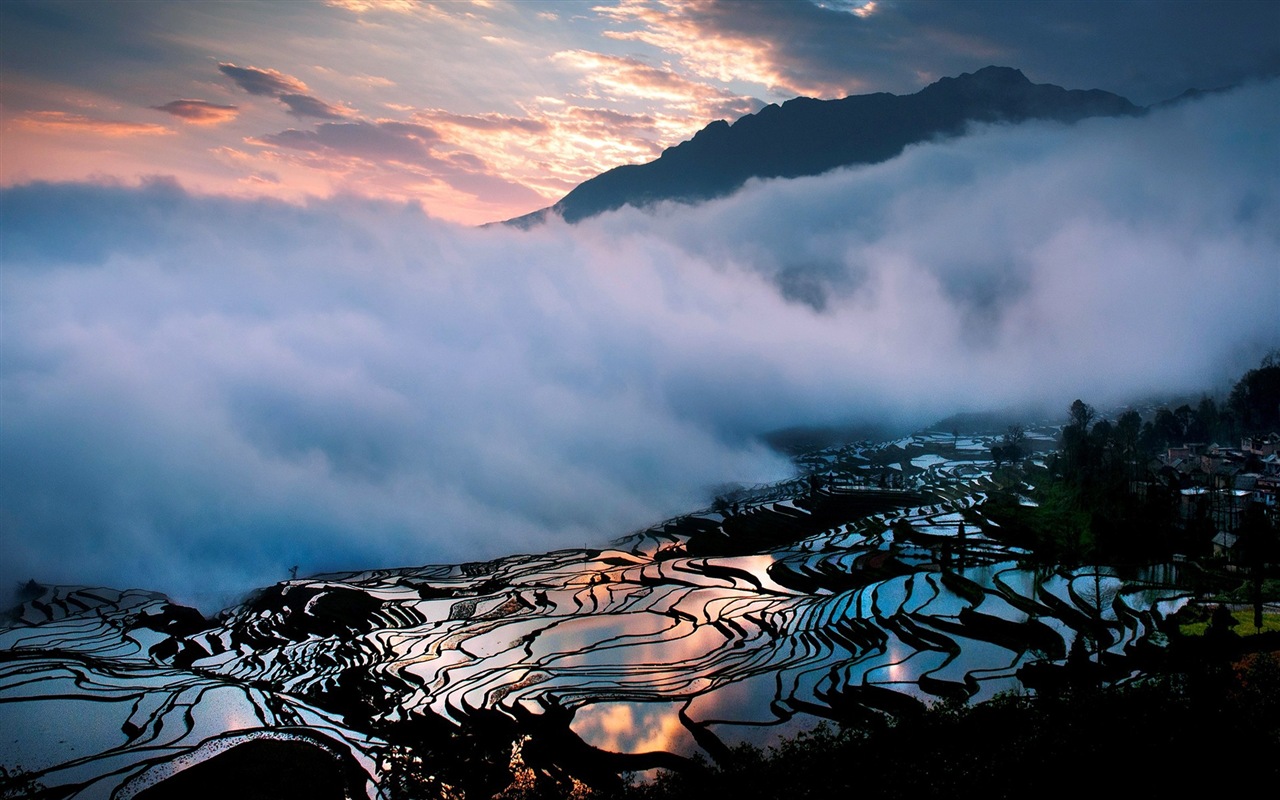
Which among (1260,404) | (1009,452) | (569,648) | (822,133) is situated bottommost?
(569,648)

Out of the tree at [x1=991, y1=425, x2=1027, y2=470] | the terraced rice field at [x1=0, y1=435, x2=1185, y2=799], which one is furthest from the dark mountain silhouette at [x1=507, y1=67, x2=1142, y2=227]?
the terraced rice field at [x1=0, y1=435, x2=1185, y2=799]

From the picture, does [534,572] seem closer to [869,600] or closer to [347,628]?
[347,628]

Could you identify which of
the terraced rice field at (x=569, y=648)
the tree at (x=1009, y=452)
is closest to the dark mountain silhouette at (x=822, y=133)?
the tree at (x=1009, y=452)

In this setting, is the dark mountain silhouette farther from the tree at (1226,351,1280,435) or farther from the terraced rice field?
the terraced rice field

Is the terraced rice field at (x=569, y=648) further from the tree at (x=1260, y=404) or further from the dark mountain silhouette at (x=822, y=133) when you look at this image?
the dark mountain silhouette at (x=822, y=133)

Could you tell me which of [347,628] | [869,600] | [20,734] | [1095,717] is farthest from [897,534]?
[20,734]

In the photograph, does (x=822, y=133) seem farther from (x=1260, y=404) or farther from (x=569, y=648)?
(x=569, y=648)

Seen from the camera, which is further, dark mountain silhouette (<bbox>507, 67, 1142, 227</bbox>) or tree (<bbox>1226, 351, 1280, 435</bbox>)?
dark mountain silhouette (<bbox>507, 67, 1142, 227</bbox>)

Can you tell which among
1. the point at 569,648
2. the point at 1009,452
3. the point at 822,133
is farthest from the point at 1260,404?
the point at 822,133
